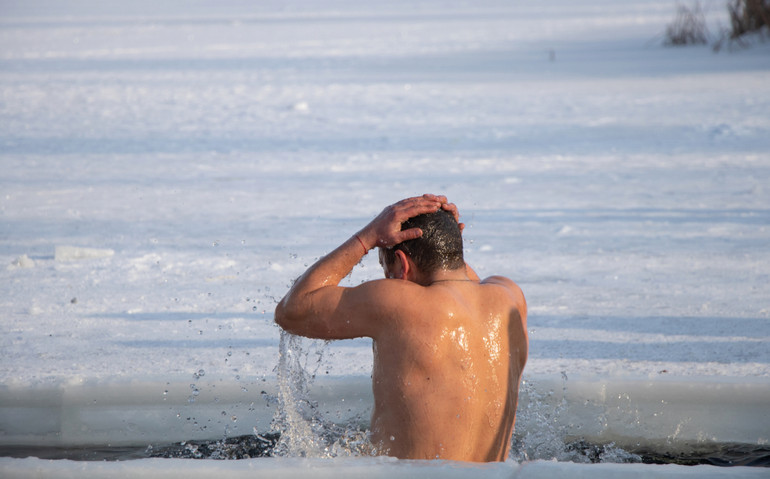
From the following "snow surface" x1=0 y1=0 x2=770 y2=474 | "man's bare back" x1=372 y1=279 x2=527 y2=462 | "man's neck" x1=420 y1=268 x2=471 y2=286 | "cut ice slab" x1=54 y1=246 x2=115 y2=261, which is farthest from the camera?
"cut ice slab" x1=54 y1=246 x2=115 y2=261

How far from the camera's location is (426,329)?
2283mm

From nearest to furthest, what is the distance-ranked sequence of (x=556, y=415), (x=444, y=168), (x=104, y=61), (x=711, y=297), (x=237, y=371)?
(x=556, y=415) < (x=237, y=371) < (x=711, y=297) < (x=444, y=168) < (x=104, y=61)

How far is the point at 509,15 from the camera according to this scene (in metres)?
28.2

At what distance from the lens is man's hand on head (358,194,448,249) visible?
238 cm

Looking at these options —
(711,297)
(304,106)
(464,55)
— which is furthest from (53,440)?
(464,55)

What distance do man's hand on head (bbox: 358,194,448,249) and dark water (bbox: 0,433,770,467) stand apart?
1.14 m

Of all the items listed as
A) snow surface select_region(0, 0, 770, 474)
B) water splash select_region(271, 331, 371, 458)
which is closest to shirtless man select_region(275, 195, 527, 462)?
water splash select_region(271, 331, 371, 458)

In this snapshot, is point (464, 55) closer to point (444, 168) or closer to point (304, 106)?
point (304, 106)

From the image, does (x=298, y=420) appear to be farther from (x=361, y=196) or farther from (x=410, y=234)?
(x=361, y=196)

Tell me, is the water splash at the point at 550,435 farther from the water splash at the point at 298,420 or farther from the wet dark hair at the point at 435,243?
the wet dark hair at the point at 435,243

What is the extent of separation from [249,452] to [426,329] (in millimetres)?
1211

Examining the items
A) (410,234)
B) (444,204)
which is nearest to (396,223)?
(410,234)

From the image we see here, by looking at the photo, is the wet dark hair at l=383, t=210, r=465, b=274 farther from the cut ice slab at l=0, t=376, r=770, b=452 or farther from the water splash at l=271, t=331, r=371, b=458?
the cut ice slab at l=0, t=376, r=770, b=452

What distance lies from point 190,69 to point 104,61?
231 cm
